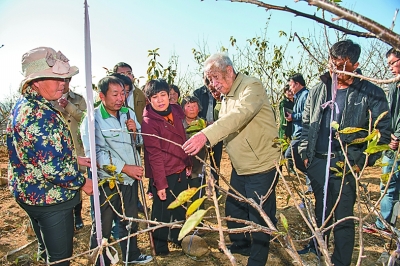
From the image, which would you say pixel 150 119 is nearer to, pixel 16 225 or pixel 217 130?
pixel 217 130

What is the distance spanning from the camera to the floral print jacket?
1652mm

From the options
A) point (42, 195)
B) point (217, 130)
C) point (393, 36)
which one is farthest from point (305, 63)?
point (393, 36)

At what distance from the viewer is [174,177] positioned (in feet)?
9.58

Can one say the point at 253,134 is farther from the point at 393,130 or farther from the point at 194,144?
the point at 393,130

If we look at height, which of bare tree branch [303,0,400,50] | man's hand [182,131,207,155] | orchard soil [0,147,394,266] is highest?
bare tree branch [303,0,400,50]

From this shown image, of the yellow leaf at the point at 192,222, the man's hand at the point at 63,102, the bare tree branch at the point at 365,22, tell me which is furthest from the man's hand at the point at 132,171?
the bare tree branch at the point at 365,22

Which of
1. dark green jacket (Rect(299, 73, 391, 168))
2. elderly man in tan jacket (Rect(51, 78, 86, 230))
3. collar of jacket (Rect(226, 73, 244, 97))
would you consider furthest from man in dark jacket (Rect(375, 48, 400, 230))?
elderly man in tan jacket (Rect(51, 78, 86, 230))

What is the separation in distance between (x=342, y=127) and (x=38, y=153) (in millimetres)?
2037

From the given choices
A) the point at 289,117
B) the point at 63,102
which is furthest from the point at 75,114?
the point at 289,117

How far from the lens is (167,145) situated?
2812 millimetres

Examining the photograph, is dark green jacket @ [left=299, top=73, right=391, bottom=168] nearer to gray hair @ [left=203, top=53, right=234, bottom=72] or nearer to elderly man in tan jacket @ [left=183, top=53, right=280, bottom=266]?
elderly man in tan jacket @ [left=183, top=53, right=280, bottom=266]

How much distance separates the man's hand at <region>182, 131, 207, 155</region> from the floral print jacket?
74cm

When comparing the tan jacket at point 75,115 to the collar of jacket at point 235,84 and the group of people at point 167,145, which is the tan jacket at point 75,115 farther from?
the collar of jacket at point 235,84

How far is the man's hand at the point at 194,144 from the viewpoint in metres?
1.64
